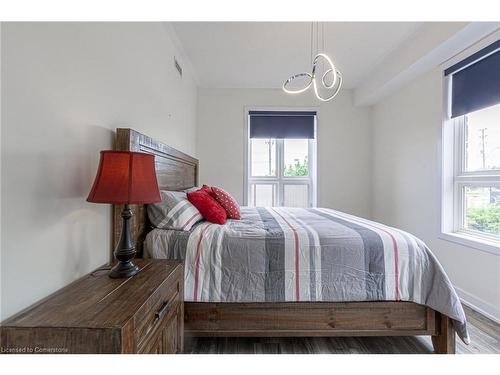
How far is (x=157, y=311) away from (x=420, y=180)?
Result: 3191 millimetres

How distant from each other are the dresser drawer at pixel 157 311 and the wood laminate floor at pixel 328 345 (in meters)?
0.58

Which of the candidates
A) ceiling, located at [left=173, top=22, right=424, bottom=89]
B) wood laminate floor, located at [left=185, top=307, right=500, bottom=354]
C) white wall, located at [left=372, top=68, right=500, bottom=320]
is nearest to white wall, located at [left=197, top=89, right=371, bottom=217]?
→ white wall, located at [left=372, top=68, right=500, bottom=320]

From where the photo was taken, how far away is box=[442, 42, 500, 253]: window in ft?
6.80

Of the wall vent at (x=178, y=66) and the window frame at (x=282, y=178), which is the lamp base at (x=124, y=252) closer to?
the wall vent at (x=178, y=66)

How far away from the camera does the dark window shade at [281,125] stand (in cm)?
389

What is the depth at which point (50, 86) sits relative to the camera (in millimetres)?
954

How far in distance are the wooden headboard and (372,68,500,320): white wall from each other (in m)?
2.82

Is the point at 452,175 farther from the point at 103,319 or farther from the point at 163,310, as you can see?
the point at 103,319

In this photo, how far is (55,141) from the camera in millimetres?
981

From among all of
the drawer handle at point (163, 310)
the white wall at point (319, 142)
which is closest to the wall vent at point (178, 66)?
the white wall at point (319, 142)

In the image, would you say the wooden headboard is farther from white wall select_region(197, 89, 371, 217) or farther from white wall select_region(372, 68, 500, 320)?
white wall select_region(372, 68, 500, 320)
